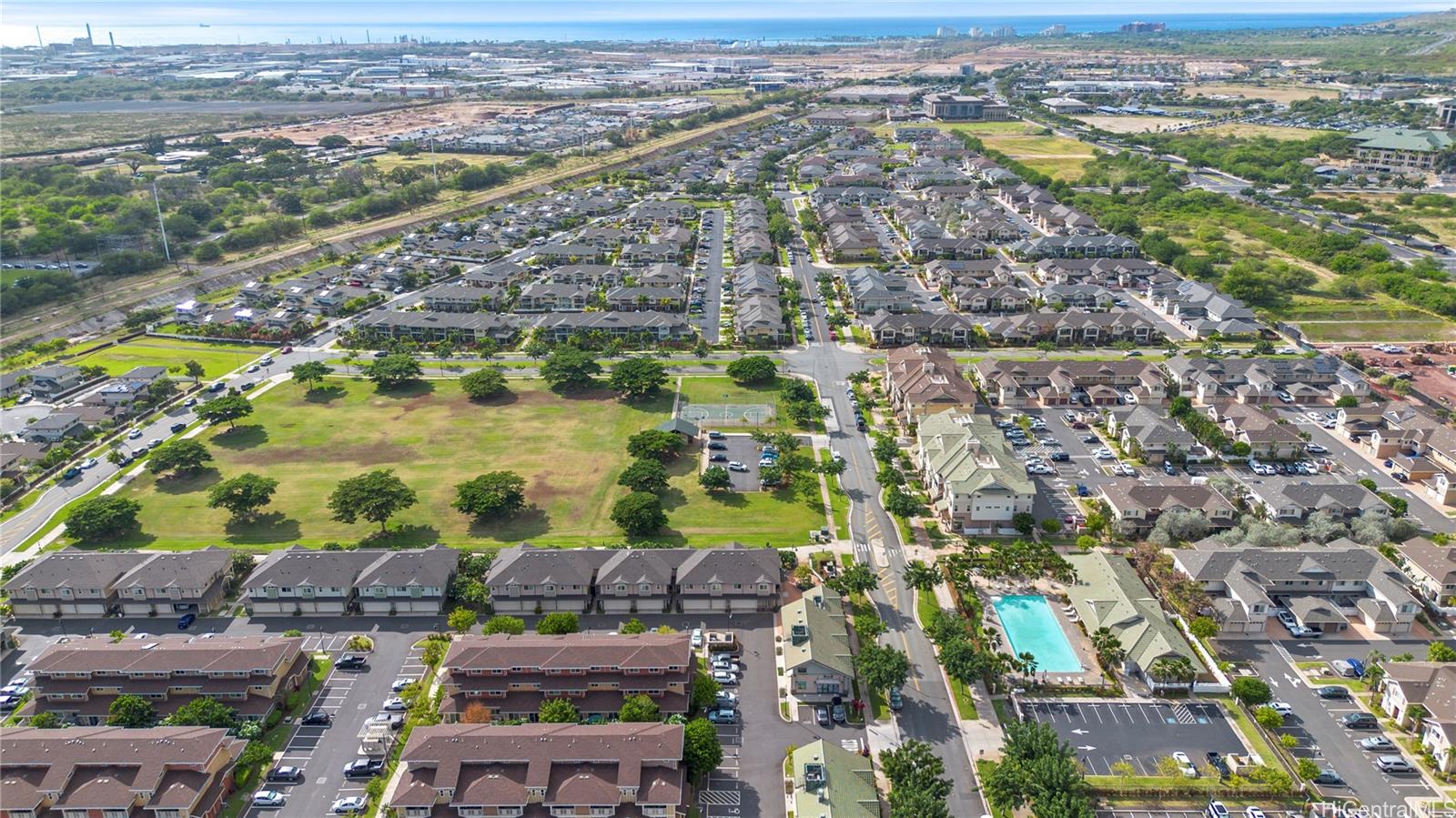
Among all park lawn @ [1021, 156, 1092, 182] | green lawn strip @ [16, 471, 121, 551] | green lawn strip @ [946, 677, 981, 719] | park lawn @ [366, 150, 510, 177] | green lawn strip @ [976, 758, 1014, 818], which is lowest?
green lawn strip @ [976, 758, 1014, 818]

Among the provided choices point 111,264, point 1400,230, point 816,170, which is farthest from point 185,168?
point 1400,230

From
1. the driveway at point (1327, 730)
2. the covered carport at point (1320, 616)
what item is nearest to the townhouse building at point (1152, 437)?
the covered carport at point (1320, 616)

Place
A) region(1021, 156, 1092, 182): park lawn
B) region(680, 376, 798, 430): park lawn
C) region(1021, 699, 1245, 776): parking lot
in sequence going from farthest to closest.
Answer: region(1021, 156, 1092, 182): park lawn → region(680, 376, 798, 430): park lawn → region(1021, 699, 1245, 776): parking lot

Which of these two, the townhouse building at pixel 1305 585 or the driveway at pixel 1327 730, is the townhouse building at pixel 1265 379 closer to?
the townhouse building at pixel 1305 585

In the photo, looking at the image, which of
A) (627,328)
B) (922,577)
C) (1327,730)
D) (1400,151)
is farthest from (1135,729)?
(1400,151)

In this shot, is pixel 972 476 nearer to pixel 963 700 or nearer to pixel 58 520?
pixel 963 700

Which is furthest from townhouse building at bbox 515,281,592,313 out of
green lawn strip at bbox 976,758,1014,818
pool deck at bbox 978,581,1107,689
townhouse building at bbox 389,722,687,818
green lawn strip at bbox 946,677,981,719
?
green lawn strip at bbox 976,758,1014,818

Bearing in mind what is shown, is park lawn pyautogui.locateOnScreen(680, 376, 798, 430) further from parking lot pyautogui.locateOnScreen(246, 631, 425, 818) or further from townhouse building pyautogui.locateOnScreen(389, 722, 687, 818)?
townhouse building pyautogui.locateOnScreen(389, 722, 687, 818)
